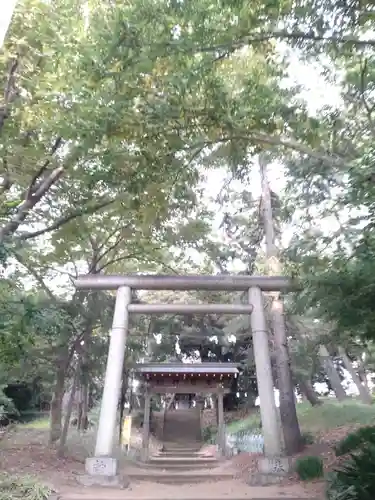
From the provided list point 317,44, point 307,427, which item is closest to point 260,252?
point 307,427

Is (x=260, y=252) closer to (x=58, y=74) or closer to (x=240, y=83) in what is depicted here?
(x=240, y=83)

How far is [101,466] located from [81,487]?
0.47m

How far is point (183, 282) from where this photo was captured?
363 inches

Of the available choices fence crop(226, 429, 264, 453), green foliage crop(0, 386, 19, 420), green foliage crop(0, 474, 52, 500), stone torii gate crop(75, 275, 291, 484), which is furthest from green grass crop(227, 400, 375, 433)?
green foliage crop(0, 386, 19, 420)

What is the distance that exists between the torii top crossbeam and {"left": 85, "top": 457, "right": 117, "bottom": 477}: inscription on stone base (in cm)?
330

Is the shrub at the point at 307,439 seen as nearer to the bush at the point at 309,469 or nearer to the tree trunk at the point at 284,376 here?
the tree trunk at the point at 284,376

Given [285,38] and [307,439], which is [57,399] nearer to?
[307,439]

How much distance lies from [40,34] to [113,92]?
1.41m

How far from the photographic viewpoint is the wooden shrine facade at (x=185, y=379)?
15.1 metres

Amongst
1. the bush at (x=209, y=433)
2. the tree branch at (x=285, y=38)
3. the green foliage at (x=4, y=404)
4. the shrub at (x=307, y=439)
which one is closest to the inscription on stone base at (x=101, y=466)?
the green foliage at (x=4, y=404)

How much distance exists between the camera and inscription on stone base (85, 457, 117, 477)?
25.5ft

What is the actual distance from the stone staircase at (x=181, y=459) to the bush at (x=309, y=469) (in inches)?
135

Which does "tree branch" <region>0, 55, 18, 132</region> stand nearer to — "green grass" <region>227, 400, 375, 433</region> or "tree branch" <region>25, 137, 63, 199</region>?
"tree branch" <region>25, 137, 63, 199</region>

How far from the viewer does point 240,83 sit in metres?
6.61
